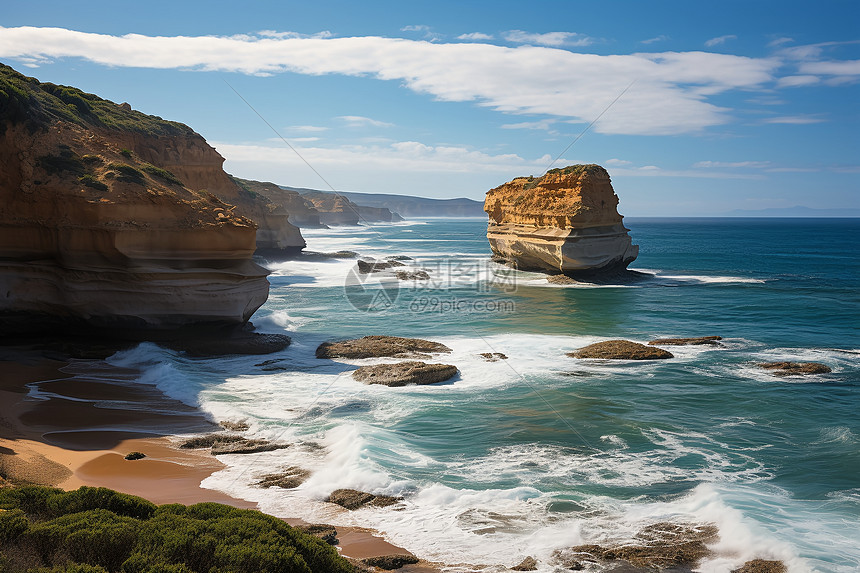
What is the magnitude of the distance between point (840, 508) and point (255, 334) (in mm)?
16406

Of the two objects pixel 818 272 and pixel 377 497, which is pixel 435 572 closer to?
pixel 377 497

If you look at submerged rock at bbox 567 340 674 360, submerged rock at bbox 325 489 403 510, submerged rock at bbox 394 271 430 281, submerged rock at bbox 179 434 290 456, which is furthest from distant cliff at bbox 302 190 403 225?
submerged rock at bbox 325 489 403 510

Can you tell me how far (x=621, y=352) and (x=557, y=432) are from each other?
7.40 metres

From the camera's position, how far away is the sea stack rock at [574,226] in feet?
121

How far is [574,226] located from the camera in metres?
36.4

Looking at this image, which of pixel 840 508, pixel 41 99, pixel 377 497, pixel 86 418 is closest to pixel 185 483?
pixel 377 497

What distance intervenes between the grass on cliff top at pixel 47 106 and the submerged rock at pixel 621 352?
1839cm

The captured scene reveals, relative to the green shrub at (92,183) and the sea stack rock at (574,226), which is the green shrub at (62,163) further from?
the sea stack rock at (574,226)

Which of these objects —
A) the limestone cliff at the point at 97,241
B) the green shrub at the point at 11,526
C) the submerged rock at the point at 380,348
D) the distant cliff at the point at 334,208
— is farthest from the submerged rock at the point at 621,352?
the distant cliff at the point at 334,208

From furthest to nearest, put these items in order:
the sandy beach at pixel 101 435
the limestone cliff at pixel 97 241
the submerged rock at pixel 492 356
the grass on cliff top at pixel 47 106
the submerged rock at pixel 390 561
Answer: the submerged rock at pixel 492 356 < the grass on cliff top at pixel 47 106 < the limestone cliff at pixel 97 241 < the sandy beach at pixel 101 435 < the submerged rock at pixel 390 561

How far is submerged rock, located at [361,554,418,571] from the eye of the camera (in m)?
7.23

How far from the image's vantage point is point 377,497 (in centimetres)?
926

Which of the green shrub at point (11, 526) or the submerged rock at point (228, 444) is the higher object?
the green shrub at point (11, 526)

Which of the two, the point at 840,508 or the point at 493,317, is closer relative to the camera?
the point at 840,508
